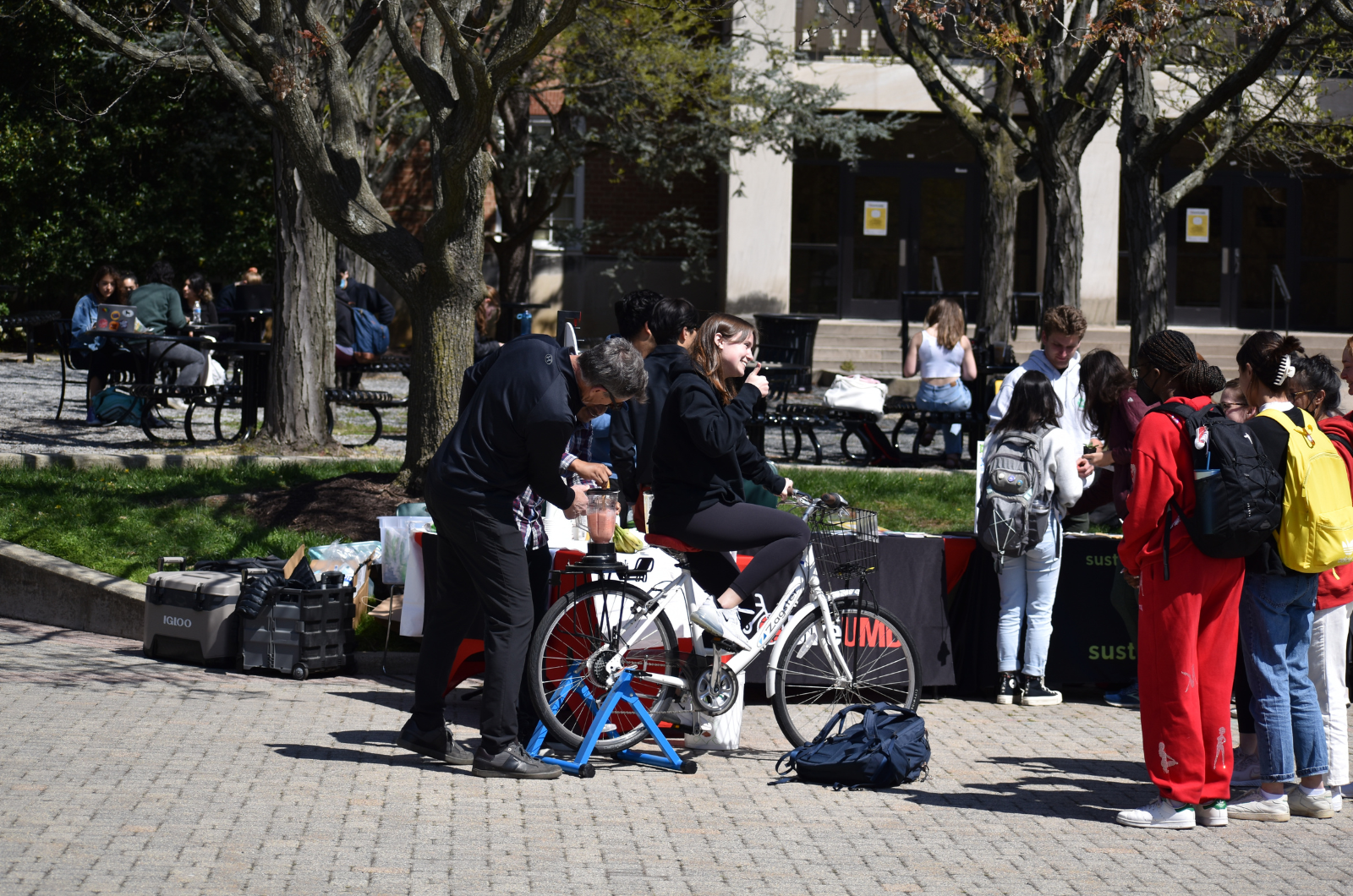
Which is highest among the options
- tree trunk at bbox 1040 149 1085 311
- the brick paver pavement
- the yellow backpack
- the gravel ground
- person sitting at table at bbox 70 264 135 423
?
tree trunk at bbox 1040 149 1085 311

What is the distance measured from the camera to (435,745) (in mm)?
6457

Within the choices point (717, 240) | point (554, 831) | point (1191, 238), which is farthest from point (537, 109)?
point (554, 831)

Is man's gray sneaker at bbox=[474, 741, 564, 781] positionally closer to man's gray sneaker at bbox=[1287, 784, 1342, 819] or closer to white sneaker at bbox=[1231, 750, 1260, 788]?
white sneaker at bbox=[1231, 750, 1260, 788]

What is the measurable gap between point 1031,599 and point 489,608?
321 centimetres

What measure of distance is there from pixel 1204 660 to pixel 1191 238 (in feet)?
76.5

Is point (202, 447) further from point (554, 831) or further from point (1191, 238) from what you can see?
point (1191, 238)

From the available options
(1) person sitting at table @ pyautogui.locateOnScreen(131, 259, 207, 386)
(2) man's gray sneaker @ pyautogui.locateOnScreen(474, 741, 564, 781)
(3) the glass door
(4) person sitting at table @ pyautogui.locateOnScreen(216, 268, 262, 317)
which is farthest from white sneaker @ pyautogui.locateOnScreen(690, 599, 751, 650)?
(3) the glass door

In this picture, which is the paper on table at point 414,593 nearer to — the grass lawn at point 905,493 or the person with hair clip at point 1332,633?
the person with hair clip at point 1332,633

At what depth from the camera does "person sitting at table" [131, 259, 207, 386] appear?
15.2 metres

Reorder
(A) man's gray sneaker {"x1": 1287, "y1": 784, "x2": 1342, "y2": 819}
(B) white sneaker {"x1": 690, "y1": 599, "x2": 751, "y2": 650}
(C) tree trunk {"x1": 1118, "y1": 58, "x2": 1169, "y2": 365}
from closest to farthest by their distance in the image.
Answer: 1. (A) man's gray sneaker {"x1": 1287, "y1": 784, "x2": 1342, "y2": 819}
2. (B) white sneaker {"x1": 690, "y1": 599, "x2": 751, "y2": 650}
3. (C) tree trunk {"x1": 1118, "y1": 58, "x2": 1169, "y2": 365}

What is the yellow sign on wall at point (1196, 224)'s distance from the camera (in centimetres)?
2728

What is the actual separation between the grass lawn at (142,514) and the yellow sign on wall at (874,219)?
52.3 feet

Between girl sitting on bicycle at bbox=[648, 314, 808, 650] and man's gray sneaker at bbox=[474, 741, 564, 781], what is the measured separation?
98 centimetres

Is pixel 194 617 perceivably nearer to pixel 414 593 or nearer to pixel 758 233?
pixel 414 593
